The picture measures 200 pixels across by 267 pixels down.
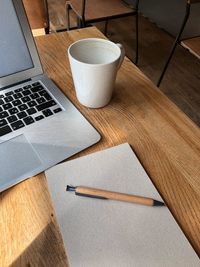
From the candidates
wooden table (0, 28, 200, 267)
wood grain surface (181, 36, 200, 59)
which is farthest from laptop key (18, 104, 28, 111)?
wood grain surface (181, 36, 200, 59)

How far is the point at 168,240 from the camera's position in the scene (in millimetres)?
338

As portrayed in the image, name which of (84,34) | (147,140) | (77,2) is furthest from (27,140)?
(77,2)

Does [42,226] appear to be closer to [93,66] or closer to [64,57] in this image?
[93,66]

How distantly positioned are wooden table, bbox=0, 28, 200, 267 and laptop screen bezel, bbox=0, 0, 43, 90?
69mm

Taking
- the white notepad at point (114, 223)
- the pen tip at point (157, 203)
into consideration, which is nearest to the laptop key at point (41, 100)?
the white notepad at point (114, 223)

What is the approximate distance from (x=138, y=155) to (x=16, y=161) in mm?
214

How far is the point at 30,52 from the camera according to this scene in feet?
1.70

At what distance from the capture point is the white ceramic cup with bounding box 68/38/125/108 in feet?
1.46

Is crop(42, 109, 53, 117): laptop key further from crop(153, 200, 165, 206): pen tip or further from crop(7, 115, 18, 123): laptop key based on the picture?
crop(153, 200, 165, 206): pen tip

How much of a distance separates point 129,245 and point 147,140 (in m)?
0.21

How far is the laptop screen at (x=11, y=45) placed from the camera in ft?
1.53

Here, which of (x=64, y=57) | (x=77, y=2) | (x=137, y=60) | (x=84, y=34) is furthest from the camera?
(x=137, y=60)

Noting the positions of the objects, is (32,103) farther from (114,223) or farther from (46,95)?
(114,223)

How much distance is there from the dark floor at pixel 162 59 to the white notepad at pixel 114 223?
1.18 meters
